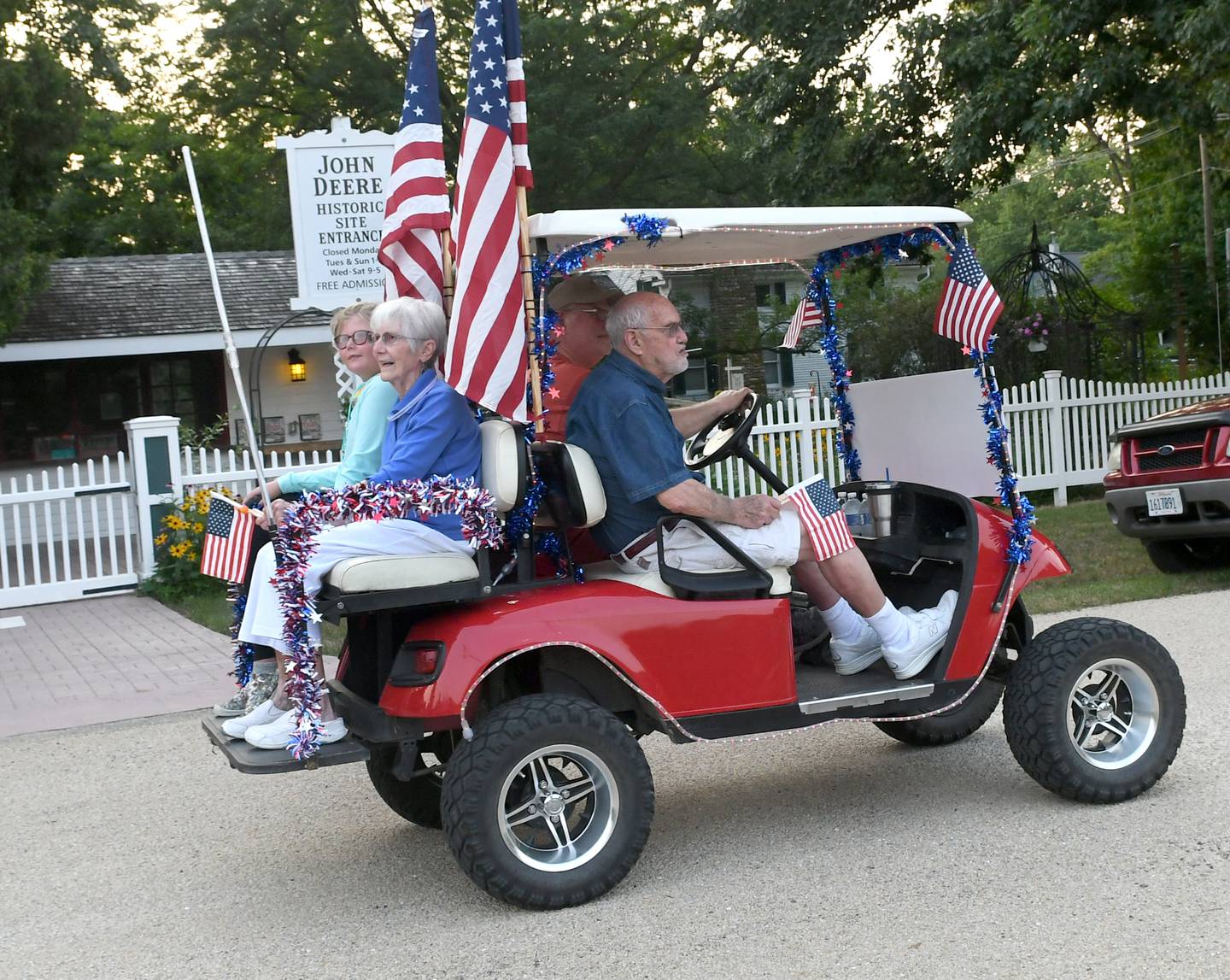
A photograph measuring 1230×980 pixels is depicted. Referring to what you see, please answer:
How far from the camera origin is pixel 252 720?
4188mm

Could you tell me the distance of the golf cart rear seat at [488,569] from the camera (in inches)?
151

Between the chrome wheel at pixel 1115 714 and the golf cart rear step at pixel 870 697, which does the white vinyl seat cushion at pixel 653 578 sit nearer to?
the golf cart rear step at pixel 870 697

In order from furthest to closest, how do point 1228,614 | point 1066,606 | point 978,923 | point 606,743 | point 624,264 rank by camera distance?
1. point 1066,606
2. point 1228,614
3. point 624,264
4. point 606,743
5. point 978,923

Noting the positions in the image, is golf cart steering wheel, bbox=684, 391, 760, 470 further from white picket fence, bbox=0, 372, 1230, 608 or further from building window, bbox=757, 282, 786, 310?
building window, bbox=757, 282, 786, 310

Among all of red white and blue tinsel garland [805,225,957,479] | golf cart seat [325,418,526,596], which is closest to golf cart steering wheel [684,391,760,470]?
red white and blue tinsel garland [805,225,957,479]

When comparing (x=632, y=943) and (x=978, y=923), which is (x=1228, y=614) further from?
(x=632, y=943)

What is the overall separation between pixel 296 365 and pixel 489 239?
17.5 meters

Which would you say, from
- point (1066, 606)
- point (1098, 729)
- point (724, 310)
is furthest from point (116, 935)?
point (724, 310)

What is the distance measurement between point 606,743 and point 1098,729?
1.78 m

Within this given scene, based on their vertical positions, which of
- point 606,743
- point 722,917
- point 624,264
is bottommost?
point 722,917

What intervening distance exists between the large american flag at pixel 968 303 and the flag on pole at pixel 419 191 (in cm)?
169

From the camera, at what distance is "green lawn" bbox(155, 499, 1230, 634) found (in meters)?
8.34

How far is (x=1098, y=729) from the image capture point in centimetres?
454

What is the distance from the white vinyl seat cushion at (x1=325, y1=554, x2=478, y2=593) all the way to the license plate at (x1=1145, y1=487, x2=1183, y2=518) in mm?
5952
